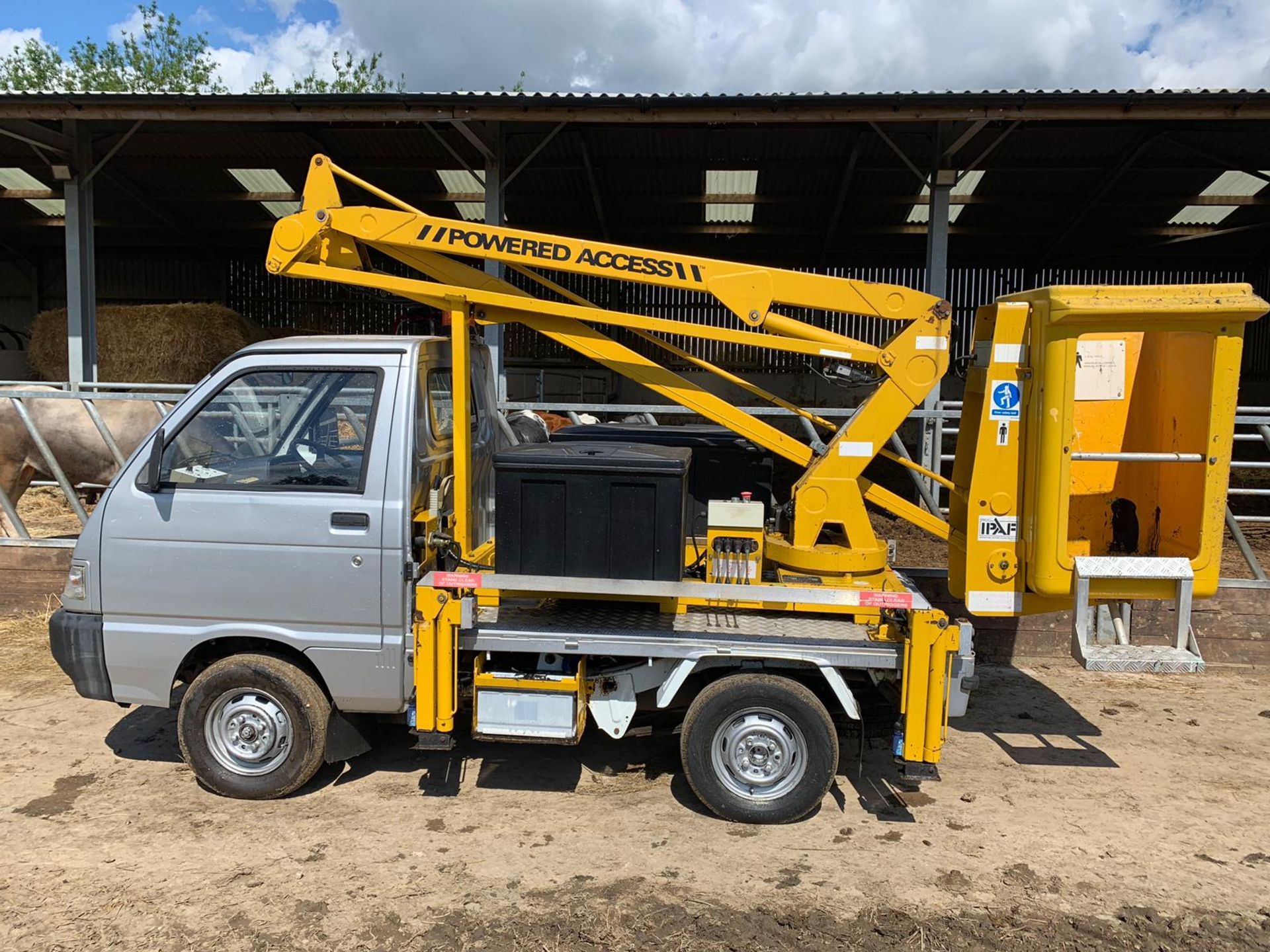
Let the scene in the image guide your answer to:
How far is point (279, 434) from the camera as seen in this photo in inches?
172

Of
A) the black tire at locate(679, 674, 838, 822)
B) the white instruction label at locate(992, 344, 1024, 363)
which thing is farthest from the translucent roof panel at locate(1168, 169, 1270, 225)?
the black tire at locate(679, 674, 838, 822)

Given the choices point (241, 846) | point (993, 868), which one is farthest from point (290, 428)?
point (993, 868)

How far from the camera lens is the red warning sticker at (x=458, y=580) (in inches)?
159

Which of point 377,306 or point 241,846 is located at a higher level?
point 377,306

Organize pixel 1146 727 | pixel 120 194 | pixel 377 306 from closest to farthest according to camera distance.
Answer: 1. pixel 1146 727
2. pixel 120 194
3. pixel 377 306

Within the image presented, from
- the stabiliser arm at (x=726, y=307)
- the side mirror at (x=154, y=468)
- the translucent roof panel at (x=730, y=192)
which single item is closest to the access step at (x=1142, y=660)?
the stabiliser arm at (x=726, y=307)

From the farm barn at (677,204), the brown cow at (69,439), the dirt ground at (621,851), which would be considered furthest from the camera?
the farm barn at (677,204)

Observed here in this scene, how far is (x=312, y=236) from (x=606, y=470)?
2.09 m

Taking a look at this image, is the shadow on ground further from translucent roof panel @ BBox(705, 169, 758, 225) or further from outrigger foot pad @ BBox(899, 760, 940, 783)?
translucent roof panel @ BBox(705, 169, 758, 225)

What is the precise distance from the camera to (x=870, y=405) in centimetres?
438

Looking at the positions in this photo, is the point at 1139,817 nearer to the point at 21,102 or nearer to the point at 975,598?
the point at 975,598

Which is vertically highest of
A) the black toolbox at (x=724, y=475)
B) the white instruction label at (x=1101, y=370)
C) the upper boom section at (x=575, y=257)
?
the upper boom section at (x=575, y=257)

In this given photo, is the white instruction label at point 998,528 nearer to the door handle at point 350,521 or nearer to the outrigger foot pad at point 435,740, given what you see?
the outrigger foot pad at point 435,740

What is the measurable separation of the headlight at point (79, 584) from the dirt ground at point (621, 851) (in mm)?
1013
